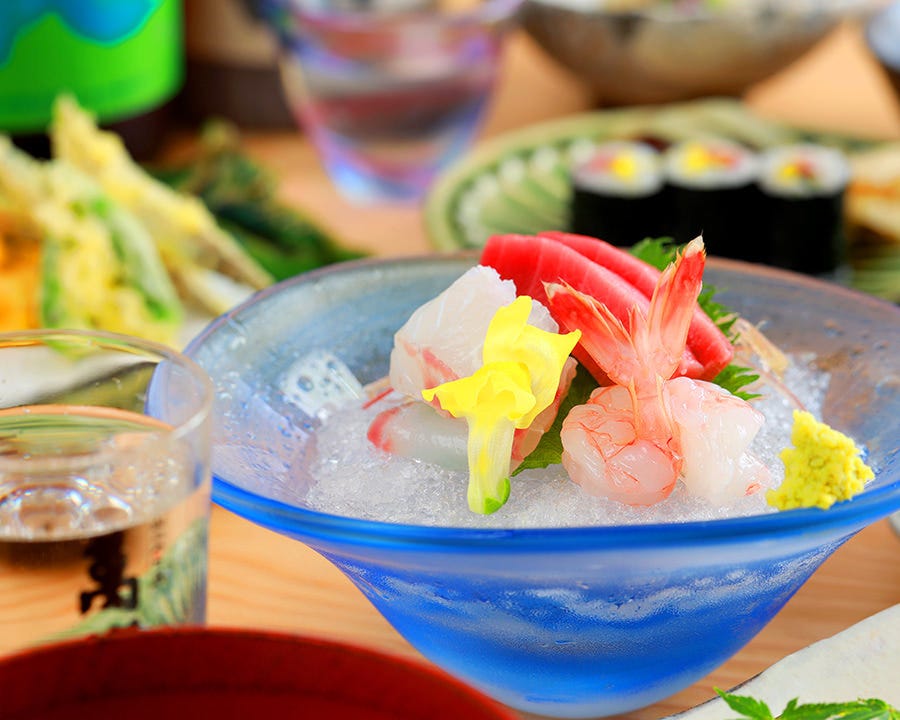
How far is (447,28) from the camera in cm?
146

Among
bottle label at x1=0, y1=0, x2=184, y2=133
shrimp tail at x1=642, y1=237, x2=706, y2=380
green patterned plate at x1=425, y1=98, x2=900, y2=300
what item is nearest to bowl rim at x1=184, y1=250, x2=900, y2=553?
shrimp tail at x1=642, y1=237, x2=706, y2=380

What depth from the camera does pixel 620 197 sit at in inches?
56.2

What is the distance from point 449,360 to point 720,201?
93 cm

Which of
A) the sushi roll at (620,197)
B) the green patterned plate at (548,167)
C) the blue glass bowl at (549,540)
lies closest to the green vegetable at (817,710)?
the blue glass bowl at (549,540)

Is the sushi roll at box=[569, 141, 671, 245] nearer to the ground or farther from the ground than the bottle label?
nearer to the ground

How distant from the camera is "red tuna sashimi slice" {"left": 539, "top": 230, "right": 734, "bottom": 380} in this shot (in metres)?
0.64

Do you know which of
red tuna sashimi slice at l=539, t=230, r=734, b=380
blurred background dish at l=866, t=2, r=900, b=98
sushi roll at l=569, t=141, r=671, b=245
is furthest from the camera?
blurred background dish at l=866, t=2, r=900, b=98

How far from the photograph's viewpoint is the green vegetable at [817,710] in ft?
1.77

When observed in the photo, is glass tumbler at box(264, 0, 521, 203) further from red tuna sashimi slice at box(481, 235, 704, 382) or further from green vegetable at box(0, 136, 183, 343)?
red tuna sashimi slice at box(481, 235, 704, 382)

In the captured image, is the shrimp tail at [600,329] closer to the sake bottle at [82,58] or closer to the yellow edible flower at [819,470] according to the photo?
the yellow edible flower at [819,470]

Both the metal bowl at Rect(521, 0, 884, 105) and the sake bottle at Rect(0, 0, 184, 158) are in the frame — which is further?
the metal bowl at Rect(521, 0, 884, 105)

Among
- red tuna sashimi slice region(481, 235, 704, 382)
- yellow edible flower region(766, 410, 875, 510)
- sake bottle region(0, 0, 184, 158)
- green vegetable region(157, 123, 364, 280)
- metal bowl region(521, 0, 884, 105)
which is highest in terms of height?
metal bowl region(521, 0, 884, 105)

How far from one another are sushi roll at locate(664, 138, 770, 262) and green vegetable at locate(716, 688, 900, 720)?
0.94m

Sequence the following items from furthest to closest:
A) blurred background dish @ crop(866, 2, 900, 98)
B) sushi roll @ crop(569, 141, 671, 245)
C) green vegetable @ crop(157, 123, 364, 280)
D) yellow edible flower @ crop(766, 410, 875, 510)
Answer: blurred background dish @ crop(866, 2, 900, 98)
sushi roll @ crop(569, 141, 671, 245)
green vegetable @ crop(157, 123, 364, 280)
yellow edible flower @ crop(766, 410, 875, 510)
